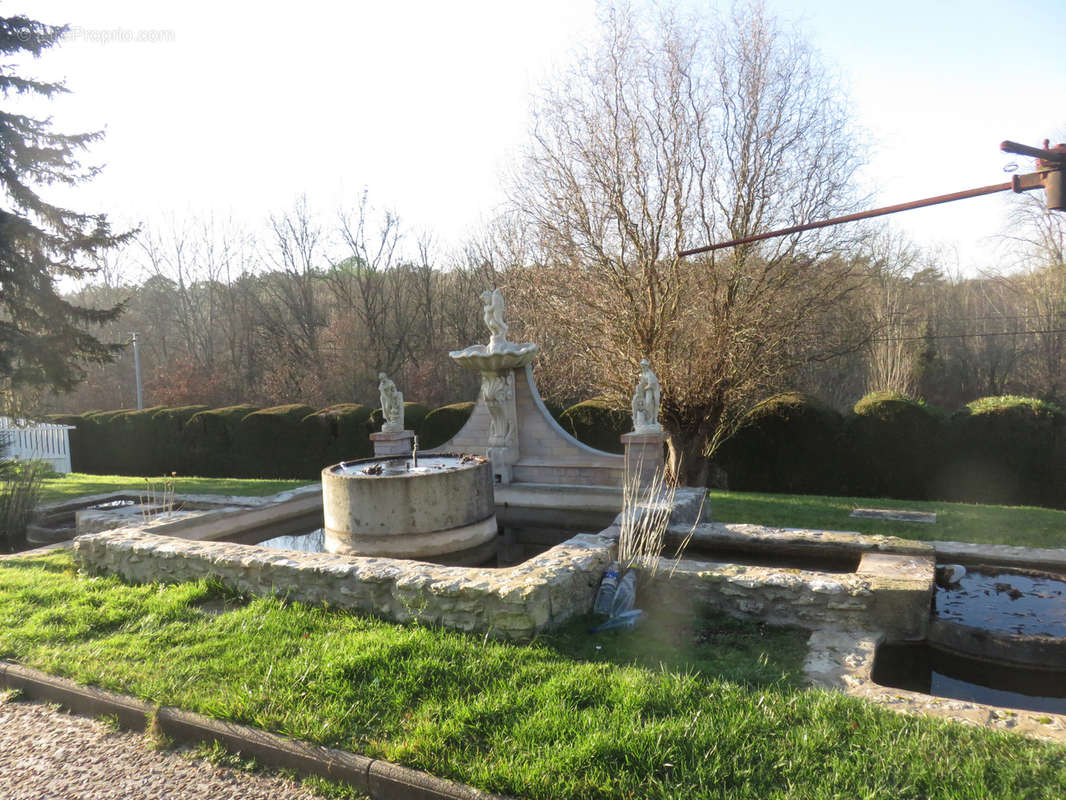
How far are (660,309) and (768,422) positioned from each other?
395 cm

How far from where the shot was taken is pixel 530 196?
42.4 ft

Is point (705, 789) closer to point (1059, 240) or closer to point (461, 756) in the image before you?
point (461, 756)

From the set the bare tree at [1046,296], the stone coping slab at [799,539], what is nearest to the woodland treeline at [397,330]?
the bare tree at [1046,296]

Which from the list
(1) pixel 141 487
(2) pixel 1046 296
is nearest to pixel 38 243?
(1) pixel 141 487

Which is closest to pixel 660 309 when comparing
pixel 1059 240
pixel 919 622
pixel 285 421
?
pixel 919 622

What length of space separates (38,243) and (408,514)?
38.0 feet

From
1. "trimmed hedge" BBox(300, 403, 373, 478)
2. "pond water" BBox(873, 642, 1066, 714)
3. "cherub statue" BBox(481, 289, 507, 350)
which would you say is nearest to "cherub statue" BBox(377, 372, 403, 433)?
"cherub statue" BBox(481, 289, 507, 350)

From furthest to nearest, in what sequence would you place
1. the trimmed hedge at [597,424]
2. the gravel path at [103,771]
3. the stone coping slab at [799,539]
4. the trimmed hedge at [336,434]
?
the trimmed hedge at [336,434] → the trimmed hedge at [597,424] → the stone coping slab at [799,539] → the gravel path at [103,771]

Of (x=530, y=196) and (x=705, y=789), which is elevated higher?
(x=530, y=196)

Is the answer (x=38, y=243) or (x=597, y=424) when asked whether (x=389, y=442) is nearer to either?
(x=597, y=424)

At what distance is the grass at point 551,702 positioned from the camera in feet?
9.93

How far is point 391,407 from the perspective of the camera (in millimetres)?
13102

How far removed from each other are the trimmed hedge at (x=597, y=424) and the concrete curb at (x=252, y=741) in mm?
11275

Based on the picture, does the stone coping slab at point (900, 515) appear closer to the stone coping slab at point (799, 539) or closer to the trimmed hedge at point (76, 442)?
the stone coping slab at point (799, 539)
